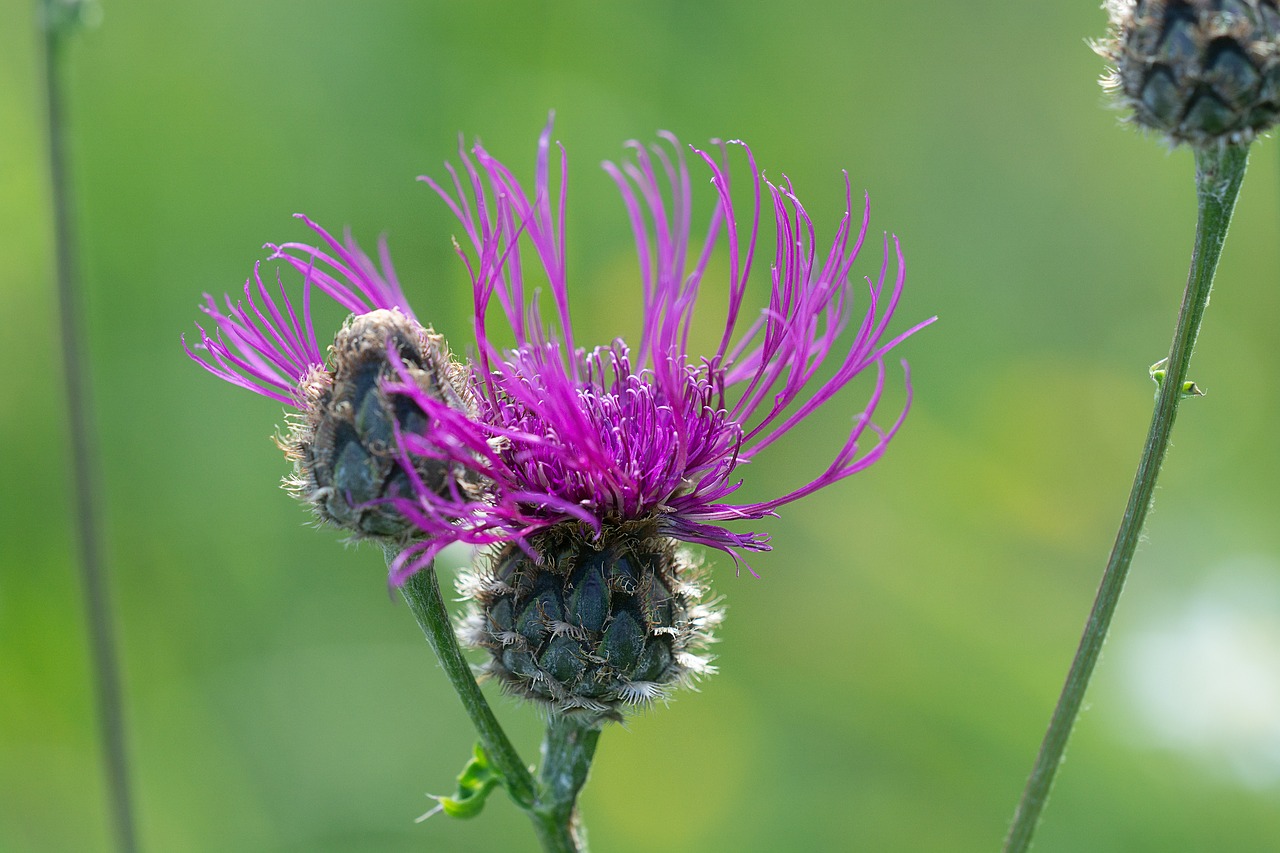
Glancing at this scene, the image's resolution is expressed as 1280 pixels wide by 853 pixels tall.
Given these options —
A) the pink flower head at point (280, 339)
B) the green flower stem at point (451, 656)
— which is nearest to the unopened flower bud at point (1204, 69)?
the pink flower head at point (280, 339)

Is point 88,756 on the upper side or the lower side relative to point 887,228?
lower

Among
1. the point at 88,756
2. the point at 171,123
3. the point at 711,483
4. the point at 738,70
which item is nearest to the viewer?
the point at 711,483

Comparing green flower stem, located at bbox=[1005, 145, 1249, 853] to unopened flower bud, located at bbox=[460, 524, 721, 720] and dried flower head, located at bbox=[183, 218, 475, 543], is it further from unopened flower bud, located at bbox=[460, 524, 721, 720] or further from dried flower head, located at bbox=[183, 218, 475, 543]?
dried flower head, located at bbox=[183, 218, 475, 543]

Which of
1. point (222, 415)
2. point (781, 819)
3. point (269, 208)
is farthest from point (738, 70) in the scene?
point (781, 819)

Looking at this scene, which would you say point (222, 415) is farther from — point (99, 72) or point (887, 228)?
point (887, 228)

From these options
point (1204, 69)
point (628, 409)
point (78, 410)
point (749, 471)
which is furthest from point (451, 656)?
point (749, 471)

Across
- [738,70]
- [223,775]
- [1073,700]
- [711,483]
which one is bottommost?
[223,775]
